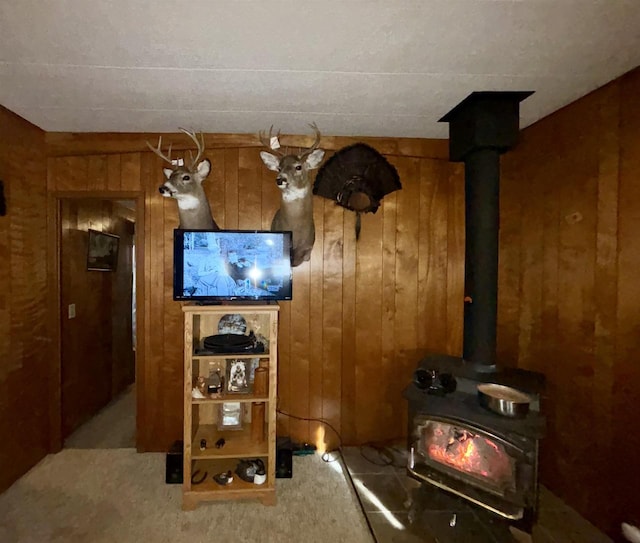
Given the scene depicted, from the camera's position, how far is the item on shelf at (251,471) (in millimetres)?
2317

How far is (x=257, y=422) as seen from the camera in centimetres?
247

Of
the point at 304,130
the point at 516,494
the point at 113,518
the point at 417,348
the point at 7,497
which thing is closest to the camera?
the point at 516,494

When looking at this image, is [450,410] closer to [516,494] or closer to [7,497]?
[516,494]

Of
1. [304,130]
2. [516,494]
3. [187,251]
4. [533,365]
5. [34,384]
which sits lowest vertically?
[516,494]

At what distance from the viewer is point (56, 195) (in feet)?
9.11

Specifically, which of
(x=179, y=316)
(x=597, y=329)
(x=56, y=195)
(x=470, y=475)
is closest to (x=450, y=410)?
(x=470, y=475)

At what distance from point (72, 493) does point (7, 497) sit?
1.23 feet

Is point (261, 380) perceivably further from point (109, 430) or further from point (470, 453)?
point (109, 430)

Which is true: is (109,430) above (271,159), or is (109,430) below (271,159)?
below

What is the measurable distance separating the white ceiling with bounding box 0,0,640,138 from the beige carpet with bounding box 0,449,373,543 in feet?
8.03

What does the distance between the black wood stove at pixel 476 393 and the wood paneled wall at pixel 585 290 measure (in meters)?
0.33

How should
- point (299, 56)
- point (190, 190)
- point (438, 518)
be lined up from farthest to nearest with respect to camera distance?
point (190, 190)
point (438, 518)
point (299, 56)

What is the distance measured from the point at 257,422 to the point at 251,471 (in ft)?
0.95

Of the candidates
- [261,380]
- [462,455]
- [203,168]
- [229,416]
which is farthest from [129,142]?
[462,455]
